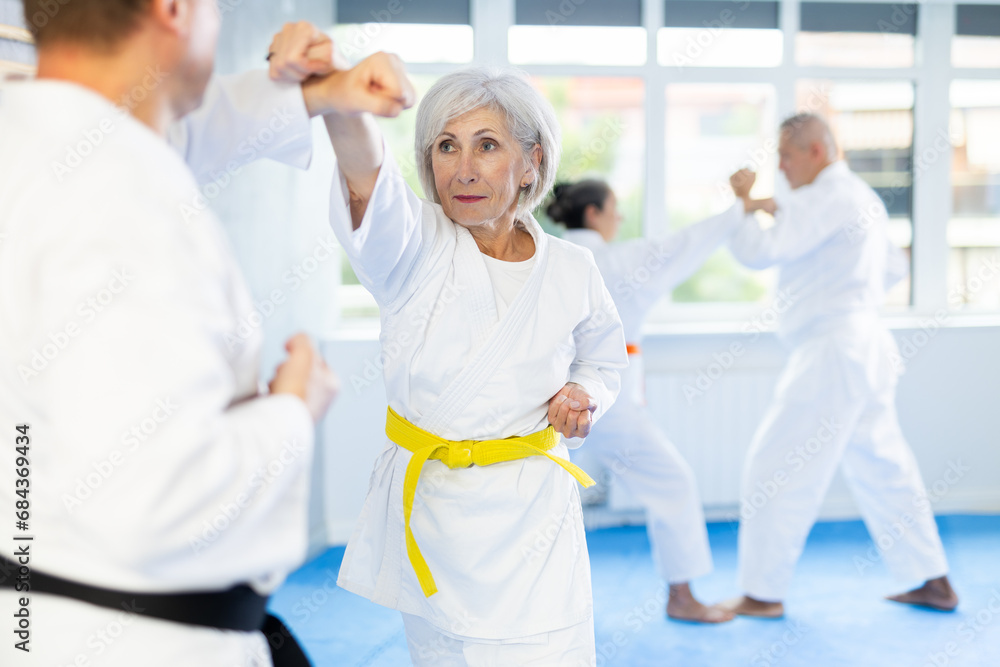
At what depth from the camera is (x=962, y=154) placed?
4582 mm

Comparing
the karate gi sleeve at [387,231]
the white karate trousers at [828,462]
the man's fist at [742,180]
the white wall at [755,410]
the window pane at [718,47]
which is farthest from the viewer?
the window pane at [718,47]

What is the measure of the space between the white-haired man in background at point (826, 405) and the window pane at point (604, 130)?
4.11 ft

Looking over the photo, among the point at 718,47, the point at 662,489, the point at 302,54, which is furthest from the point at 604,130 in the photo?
the point at 302,54

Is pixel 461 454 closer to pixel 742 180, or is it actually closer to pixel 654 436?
pixel 654 436

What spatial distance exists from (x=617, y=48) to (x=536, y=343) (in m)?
3.08

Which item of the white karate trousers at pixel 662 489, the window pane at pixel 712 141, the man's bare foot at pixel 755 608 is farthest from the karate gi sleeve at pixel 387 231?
the window pane at pixel 712 141

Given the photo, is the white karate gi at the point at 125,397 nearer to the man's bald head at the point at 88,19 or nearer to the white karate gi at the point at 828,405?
the man's bald head at the point at 88,19

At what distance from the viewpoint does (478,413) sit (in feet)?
5.23

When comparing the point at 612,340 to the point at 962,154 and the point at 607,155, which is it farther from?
the point at 962,154

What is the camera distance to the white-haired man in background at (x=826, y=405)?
3.08m

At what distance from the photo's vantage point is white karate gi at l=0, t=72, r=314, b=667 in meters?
0.67

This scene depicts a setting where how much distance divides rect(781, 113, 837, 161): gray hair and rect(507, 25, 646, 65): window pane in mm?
1247

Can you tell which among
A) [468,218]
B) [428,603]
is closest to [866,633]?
[428,603]

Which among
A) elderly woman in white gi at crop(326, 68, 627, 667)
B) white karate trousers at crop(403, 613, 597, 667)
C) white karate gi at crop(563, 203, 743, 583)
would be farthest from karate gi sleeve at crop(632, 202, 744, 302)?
white karate trousers at crop(403, 613, 597, 667)
